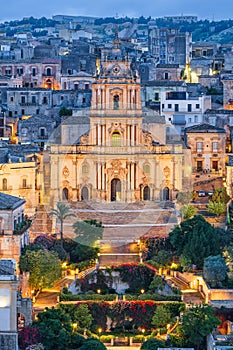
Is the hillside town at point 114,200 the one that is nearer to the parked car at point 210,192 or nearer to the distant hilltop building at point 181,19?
the parked car at point 210,192

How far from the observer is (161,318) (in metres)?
45.7

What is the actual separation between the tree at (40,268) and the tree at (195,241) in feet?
19.2

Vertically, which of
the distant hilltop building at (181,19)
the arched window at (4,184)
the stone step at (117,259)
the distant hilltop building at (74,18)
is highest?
the distant hilltop building at (74,18)

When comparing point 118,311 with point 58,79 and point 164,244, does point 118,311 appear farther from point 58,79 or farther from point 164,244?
point 58,79

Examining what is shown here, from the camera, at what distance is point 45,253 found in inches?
1944

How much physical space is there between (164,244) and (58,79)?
34.2 metres

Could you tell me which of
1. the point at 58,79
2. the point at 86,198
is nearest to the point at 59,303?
the point at 86,198

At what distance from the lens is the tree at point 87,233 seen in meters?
53.8

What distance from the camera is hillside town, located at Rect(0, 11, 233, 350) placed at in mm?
44625

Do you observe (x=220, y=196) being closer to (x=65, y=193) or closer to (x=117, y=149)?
(x=117, y=149)

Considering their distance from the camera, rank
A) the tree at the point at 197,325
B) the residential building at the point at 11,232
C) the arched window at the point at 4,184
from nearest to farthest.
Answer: the tree at the point at 197,325 < the residential building at the point at 11,232 < the arched window at the point at 4,184

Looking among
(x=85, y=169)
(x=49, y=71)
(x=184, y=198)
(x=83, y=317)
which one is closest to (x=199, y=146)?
(x=184, y=198)

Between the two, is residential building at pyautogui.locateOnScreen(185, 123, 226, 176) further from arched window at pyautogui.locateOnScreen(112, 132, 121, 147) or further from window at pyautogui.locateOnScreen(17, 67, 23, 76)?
window at pyautogui.locateOnScreen(17, 67, 23, 76)

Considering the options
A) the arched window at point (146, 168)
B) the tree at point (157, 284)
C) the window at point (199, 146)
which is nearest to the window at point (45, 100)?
the window at point (199, 146)
